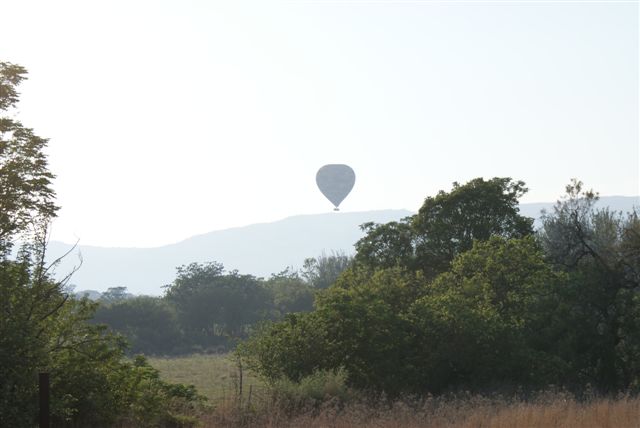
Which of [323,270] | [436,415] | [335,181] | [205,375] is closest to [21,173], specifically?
[436,415]

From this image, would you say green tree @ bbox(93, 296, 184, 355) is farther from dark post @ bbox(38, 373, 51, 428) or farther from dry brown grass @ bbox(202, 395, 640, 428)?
dark post @ bbox(38, 373, 51, 428)

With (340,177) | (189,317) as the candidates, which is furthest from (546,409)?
(340,177)

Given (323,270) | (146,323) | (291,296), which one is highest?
(323,270)

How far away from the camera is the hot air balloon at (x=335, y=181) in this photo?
15300cm

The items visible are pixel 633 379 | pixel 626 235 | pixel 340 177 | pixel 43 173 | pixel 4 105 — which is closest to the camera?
pixel 43 173

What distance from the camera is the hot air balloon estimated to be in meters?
153

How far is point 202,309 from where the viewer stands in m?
103

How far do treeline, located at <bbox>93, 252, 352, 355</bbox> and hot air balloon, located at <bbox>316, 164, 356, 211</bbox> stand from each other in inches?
1553

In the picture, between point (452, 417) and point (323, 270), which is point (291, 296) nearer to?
point (323, 270)

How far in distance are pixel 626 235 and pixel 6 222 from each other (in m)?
23.8

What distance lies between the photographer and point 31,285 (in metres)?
18.0

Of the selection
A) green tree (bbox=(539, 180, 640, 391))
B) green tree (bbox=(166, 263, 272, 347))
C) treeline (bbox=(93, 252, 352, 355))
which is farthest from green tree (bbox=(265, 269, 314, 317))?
green tree (bbox=(539, 180, 640, 391))

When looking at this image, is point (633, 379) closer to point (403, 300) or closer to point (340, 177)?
point (403, 300)

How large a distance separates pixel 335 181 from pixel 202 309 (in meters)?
55.5
